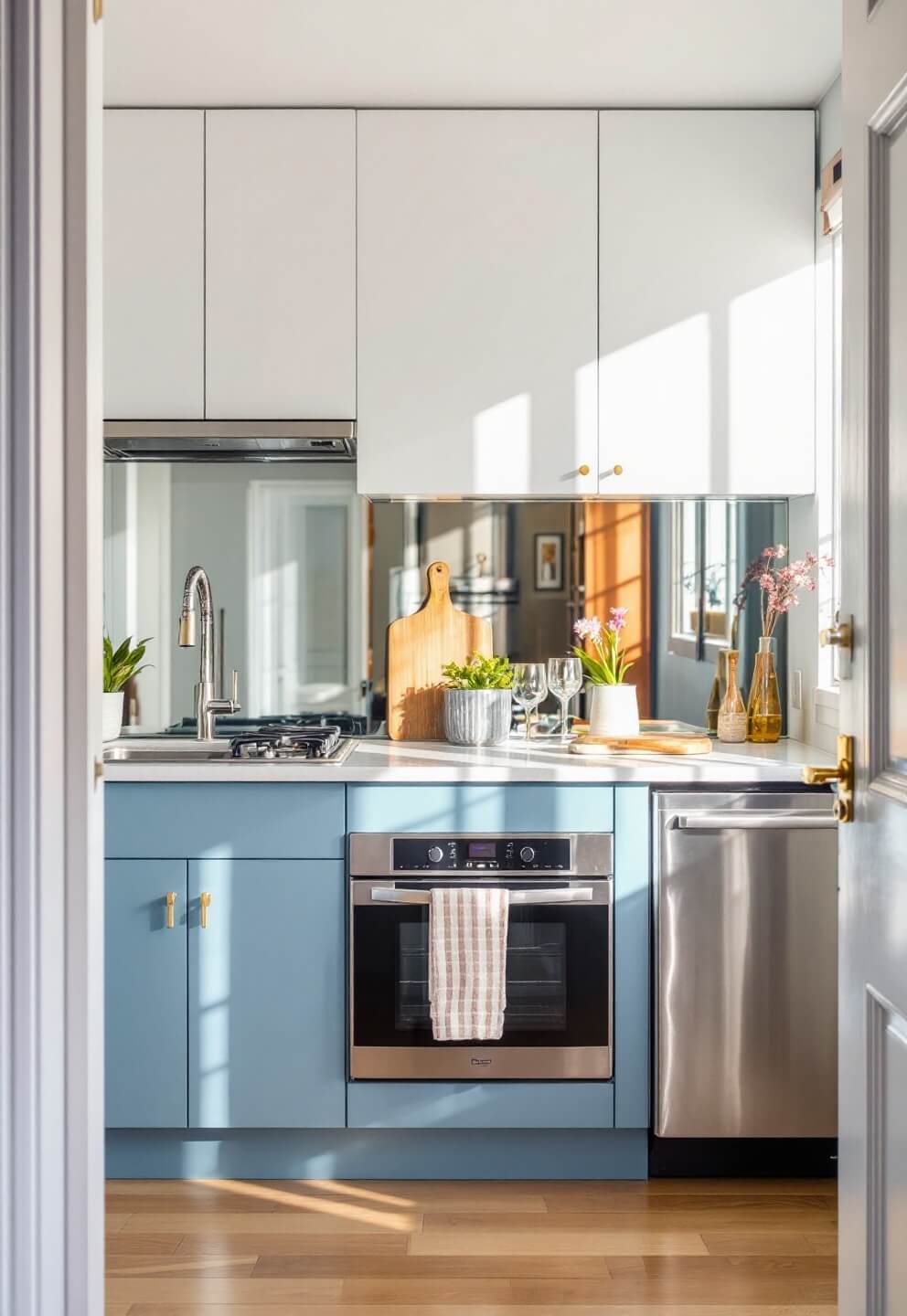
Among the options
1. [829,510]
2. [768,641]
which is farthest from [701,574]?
[829,510]

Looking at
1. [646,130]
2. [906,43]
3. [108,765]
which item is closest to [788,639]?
[646,130]

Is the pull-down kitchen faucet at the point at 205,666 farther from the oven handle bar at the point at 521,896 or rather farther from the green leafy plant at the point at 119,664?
the oven handle bar at the point at 521,896

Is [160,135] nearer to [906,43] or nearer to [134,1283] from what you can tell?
[906,43]

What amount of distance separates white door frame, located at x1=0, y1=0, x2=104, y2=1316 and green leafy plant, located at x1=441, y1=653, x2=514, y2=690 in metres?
1.53

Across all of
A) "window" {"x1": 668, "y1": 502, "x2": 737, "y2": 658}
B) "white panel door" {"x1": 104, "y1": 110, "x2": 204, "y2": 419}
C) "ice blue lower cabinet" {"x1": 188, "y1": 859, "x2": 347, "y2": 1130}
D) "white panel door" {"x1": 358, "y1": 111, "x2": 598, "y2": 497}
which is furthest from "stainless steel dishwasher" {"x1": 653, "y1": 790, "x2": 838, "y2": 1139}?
"white panel door" {"x1": 104, "y1": 110, "x2": 204, "y2": 419}

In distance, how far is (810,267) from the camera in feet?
9.54

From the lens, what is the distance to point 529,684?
295 cm

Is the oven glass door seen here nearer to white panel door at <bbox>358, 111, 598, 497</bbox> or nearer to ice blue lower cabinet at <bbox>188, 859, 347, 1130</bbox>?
ice blue lower cabinet at <bbox>188, 859, 347, 1130</bbox>

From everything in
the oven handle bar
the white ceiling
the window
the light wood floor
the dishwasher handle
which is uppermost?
the white ceiling

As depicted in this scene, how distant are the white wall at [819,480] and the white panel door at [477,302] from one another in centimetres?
56

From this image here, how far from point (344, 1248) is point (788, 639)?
1863 millimetres

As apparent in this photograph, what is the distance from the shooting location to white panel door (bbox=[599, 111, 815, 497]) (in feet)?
9.56

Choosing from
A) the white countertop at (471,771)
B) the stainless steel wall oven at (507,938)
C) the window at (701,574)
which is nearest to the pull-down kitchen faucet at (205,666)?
the white countertop at (471,771)

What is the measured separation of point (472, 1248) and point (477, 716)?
118 cm
